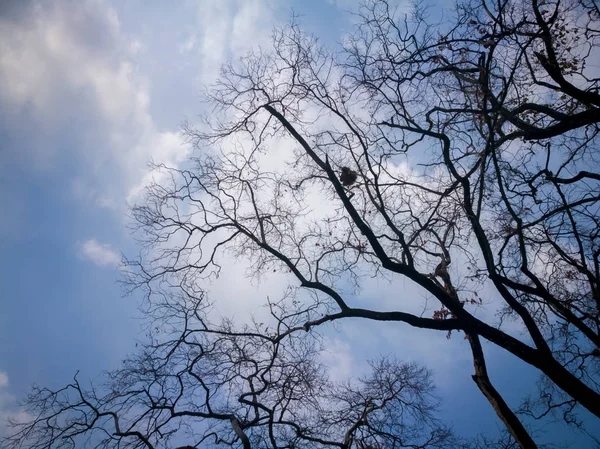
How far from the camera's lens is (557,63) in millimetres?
6602

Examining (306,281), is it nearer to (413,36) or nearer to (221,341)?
(221,341)

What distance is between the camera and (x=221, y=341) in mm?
8594

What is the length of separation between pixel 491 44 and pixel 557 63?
5.35ft

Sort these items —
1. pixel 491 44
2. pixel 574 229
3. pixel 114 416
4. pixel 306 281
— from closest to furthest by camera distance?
pixel 491 44 → pixel 574 229 → pixel 306 281 → pixel 114 416

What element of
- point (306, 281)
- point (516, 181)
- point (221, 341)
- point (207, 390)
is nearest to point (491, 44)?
point (516, 181)

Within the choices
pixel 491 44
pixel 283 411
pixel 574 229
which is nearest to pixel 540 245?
pixel 574 229

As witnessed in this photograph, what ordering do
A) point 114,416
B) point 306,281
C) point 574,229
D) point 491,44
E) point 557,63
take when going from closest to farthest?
point 491,44 < point 557,63 < point 574,229 < point 306,281 < point 114,416

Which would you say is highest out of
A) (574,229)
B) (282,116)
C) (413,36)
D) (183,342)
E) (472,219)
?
(282,116)

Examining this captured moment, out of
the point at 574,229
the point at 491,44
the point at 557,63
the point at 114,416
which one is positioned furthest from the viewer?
the point at 114,416

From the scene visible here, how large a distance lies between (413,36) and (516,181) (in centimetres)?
405

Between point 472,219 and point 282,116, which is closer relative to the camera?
point 472,219

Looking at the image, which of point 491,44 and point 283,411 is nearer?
point 491,44

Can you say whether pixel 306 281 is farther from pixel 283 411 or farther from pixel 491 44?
pixel 491 44

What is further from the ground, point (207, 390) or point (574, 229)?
point (207, 390)
